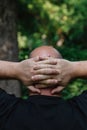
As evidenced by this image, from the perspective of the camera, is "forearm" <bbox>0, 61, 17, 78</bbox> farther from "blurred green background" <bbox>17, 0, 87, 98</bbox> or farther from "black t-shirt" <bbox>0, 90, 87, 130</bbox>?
"blurred green background" <bbox>17, 0, 87, 98</bbox>

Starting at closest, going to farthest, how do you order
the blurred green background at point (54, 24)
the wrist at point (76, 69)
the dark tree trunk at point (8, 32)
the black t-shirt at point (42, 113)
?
the black t-shirt at point (42, 113), the wrist at point (76, 69), the dark tree trunk at point (8, 32), the blurred green background at point (54, 24)

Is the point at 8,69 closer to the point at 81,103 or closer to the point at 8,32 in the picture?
the point at 81,103

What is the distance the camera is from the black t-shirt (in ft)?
8.99

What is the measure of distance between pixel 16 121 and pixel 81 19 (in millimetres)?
10847

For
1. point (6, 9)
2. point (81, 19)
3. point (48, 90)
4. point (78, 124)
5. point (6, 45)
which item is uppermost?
point (81, 19)

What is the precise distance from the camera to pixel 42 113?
9.06 feet

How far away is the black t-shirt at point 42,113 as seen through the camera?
2.74m

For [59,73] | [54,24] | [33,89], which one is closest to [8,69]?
[33,89]

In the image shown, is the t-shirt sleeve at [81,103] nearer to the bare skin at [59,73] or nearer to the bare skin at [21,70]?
the bare skin at [59,73]

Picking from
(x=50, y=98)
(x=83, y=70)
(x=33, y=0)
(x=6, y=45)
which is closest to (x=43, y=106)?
(x=50, y=98)

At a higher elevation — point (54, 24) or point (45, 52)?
point (54, 24)

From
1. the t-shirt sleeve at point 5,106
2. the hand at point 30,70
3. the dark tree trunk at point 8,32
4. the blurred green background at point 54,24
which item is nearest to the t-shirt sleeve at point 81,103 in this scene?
the hand at point 30,70

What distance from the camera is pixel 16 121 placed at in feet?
9.07

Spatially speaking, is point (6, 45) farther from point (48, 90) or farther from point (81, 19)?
point (81, 19)
